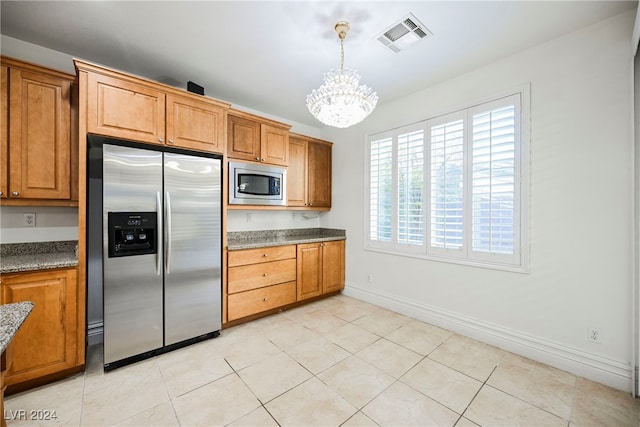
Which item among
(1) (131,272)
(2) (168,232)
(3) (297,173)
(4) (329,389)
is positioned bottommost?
(4) (329,389)

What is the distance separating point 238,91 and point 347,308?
3.07 m

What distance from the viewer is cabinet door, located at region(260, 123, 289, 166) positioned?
3.33 metres

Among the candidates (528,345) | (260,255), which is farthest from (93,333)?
(528,345)

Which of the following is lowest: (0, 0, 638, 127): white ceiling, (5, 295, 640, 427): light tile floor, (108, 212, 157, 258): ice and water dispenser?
(5, 295, 640, 427): light tile floor

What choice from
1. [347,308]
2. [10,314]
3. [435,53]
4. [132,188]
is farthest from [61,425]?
[435,53]

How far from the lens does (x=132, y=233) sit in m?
2.26

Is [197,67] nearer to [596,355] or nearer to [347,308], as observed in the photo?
[347,308]

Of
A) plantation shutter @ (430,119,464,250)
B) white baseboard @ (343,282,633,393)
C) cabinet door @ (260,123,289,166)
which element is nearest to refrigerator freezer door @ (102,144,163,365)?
cabinet door @ (260,123,289,166)

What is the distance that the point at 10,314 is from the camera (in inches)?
42.9

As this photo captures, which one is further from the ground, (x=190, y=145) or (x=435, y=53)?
(x=435, y=53)

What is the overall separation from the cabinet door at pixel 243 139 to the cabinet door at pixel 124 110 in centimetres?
77

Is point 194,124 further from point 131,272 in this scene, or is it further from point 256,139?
point 131,272

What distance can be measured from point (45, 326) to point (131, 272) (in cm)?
61

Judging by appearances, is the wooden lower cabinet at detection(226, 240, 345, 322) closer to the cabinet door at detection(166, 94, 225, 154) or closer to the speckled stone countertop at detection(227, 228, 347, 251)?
the speckled stone countertop at detection(227, 228, 347, 251)
